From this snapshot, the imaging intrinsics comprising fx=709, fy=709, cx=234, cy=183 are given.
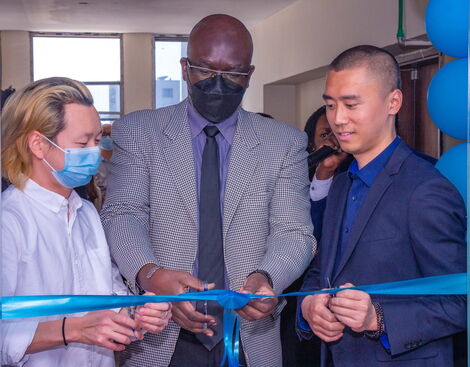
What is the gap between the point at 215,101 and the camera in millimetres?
2434

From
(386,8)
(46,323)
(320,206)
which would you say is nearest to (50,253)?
(46,323)

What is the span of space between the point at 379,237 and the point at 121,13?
10434 millimetres

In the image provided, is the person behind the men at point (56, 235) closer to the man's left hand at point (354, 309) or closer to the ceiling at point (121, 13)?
the man's left hand at point (354, 309)

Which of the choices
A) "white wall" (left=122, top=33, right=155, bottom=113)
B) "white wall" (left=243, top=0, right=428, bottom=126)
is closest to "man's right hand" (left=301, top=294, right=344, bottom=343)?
"white wall" (left=243, top=0, right=428, bottom=126)

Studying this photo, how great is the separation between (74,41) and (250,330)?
12218 millimetres

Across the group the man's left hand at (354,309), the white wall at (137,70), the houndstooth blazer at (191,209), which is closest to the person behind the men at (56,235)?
the houndstooth blazer at (191,209)

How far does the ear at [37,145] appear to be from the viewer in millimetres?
2143

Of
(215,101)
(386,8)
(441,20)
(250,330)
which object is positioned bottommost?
(250,330)

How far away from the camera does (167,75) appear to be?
13938mm

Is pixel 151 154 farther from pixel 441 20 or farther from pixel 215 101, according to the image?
pixel 441 20

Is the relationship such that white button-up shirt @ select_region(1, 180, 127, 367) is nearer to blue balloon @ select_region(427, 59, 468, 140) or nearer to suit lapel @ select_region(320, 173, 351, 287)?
suit lapel @ select_region(320, 173, 351, 287)

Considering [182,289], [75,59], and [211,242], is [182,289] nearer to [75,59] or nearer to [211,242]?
[211,242]

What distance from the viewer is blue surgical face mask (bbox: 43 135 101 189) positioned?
7.02 ft

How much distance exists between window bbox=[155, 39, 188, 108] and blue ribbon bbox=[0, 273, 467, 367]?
12.1 m
